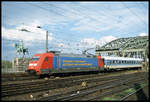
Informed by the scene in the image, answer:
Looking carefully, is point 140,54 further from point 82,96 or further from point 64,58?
point 82,96

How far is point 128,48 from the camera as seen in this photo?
7281 cm

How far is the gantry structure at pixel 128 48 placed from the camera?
69000mm

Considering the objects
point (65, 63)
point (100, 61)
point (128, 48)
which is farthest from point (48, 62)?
point (128, 48)

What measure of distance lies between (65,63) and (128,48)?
54.0 meters

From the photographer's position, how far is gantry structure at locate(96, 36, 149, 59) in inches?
2717

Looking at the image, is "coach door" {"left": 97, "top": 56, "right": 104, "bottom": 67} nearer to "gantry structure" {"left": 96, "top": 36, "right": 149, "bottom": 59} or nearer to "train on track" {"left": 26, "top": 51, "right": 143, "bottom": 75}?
"train on track" {"left": 26, "top": 51, "right": 143, "bottom": 75}

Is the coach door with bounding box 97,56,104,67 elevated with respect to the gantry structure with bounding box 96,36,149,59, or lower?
lower

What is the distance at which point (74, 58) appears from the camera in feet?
84.3

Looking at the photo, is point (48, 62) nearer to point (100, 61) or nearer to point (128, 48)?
point (100, 61)

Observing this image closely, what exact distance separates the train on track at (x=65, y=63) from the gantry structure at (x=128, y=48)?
3140 centimetres

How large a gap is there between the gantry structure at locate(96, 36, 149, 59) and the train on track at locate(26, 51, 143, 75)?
3140cm

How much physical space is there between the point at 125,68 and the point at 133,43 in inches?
1722

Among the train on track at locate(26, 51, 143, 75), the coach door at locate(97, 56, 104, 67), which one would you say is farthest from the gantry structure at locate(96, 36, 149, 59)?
the train on track at locate(26, 51, 143, 75)

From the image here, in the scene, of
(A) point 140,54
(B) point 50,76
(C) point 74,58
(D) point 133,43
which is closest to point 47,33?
(C) point 74,58
